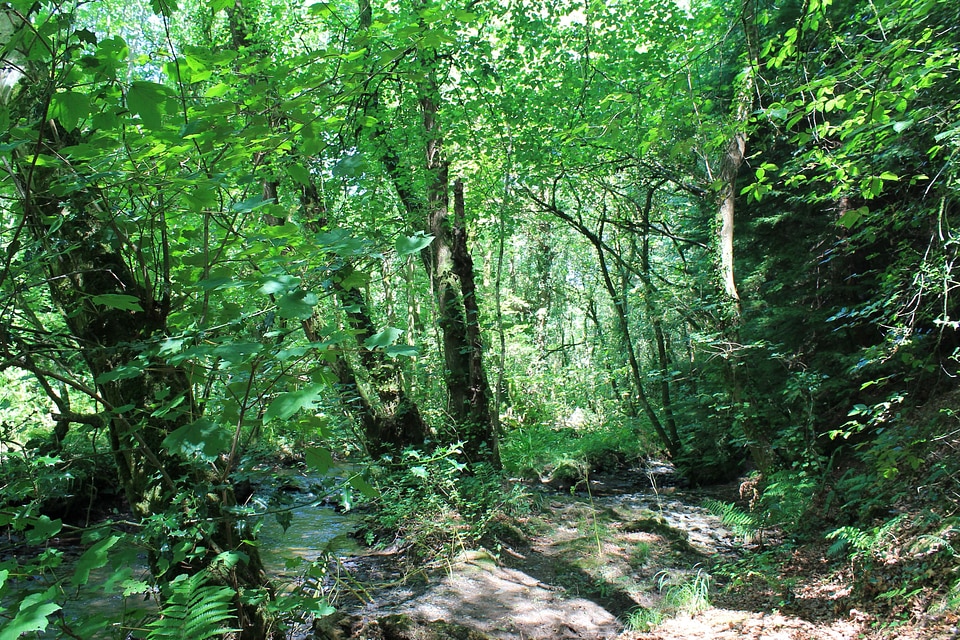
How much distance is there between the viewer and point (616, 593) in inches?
237

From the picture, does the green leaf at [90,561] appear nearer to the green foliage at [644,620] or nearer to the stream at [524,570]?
the stream at [524,570]

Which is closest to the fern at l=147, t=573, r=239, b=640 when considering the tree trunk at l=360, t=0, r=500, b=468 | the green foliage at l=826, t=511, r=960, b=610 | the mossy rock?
the mossy rock

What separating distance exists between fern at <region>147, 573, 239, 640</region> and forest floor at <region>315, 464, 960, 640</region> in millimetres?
2485

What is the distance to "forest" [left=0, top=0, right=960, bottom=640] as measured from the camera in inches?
85.4

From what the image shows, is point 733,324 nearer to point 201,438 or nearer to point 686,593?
point 686,593

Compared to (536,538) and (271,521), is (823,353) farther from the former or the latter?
(271,521)

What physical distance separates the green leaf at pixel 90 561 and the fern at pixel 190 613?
0.39m

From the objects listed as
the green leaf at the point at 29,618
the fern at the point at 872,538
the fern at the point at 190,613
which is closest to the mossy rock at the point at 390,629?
the fern at the point at 190,613

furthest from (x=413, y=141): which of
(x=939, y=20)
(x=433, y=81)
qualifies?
(x=939, y=20)

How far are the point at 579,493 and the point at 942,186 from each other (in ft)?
26.7

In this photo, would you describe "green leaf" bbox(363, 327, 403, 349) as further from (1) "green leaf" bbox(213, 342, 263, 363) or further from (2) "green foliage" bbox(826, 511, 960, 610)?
(2) "green foliage" bbox(826, 511, 960, 610)

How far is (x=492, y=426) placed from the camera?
8.70 metres

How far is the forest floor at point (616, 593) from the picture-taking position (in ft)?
14.7

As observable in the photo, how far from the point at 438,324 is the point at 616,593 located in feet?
14.1
